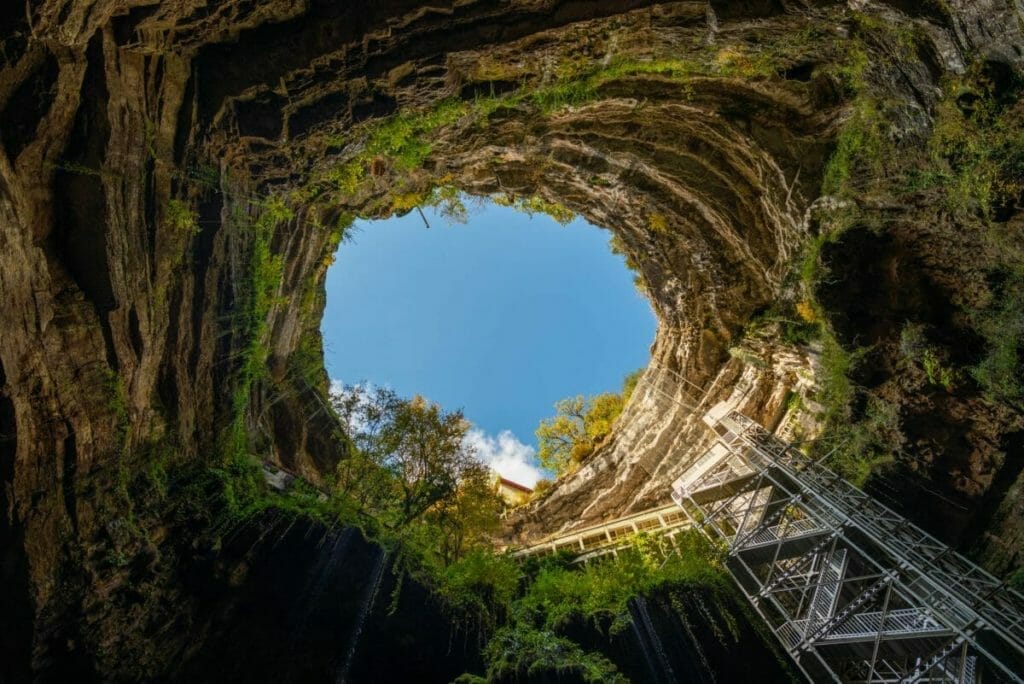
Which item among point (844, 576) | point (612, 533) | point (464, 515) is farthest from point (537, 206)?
point (844, 576)

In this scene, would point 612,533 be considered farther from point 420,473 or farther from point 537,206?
point 537,206

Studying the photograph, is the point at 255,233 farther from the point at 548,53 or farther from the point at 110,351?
the point at 548,53

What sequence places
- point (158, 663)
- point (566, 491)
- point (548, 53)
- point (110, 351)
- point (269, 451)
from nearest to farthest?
point (110, 351) < point (158, 663) < point (548, 53) < point (269, 451) < point (566, 491)

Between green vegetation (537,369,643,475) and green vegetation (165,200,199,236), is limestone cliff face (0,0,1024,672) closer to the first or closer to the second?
green vegetation (165,200,199,236)

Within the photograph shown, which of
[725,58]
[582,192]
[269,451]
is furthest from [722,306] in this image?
[269,451]

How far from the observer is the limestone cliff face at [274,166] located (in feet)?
19.4

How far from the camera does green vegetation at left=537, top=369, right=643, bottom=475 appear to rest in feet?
76.2

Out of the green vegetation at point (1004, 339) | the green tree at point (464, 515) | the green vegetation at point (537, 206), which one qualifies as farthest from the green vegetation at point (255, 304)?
the green vegetation at point (1004, 339)

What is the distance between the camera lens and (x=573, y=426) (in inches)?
974

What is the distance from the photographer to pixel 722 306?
1419cm

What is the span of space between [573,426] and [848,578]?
16.5 m

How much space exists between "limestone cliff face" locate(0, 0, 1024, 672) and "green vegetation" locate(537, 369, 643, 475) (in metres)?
9.24

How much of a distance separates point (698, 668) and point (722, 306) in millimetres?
9661

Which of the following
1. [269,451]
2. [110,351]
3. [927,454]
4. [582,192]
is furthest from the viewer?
[582,192]
